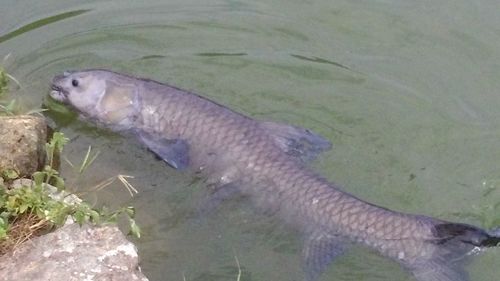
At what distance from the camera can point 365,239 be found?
4648 mm

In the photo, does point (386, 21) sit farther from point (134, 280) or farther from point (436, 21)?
point (134, 280)

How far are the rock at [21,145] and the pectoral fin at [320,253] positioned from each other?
160cm

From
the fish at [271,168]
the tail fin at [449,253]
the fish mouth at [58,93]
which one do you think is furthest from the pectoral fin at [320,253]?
the fish mouth at [58,93]

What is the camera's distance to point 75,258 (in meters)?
4.23

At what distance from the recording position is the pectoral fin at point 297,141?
5.32m

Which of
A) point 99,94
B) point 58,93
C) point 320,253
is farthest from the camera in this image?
point 58,93

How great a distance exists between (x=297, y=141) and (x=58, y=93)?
5.56 ft

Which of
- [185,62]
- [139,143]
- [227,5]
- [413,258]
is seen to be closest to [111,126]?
[139,143]

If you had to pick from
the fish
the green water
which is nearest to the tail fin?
the fish

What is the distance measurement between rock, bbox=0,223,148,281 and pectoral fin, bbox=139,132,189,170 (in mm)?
1001

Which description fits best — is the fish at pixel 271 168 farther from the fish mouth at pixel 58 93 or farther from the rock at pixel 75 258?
the rock at pixel 75 258

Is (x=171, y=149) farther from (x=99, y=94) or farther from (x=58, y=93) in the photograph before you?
(x=58, y=93)

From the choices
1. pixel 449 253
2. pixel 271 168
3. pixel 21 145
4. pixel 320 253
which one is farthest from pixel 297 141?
pixel 21 145

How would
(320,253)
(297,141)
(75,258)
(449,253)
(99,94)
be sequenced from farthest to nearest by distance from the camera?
1. (99,94)
2. (297,141)
3. (320,253)
4. (449,253)
5. (75,258)
